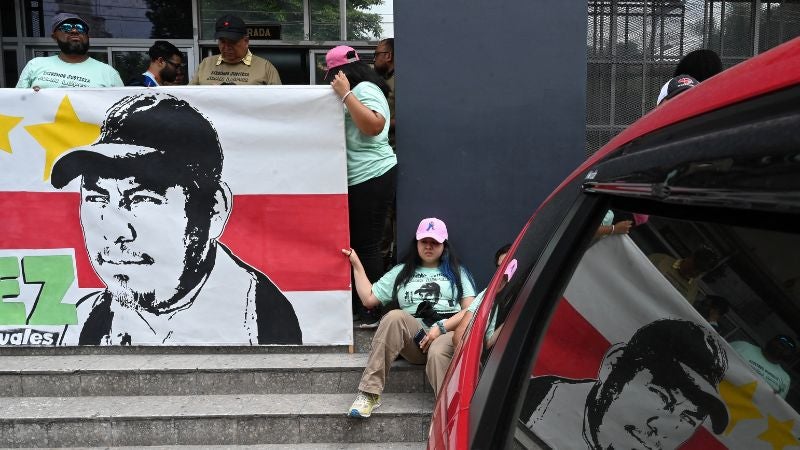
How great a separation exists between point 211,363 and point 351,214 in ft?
4.27

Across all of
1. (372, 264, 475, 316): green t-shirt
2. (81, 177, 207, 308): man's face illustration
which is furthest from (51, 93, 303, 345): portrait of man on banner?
(372, 264, 475, 316): green t-shirt

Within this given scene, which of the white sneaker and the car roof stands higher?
the car roof

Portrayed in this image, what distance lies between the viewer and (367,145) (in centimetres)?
507

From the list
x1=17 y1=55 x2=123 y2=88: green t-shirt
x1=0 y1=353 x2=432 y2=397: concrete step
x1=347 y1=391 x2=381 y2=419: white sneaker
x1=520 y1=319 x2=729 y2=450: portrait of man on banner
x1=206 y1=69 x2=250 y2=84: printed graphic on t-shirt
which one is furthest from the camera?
x1=206 y1=69 x2=250 y2=84: printed graphic on t-shirt

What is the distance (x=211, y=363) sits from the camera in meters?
4.84

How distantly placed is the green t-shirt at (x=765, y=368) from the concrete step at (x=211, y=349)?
3.75m

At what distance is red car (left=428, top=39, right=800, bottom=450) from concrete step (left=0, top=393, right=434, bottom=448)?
2864mm

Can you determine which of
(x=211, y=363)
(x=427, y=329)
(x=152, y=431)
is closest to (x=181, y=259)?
(x=211, y=363)

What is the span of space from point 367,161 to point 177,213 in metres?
1.26

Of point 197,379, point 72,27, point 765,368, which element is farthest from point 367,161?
point 765,368

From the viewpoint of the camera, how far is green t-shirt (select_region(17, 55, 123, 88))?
542cm

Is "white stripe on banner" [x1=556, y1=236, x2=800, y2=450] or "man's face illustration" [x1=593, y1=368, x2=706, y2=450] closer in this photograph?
"white stripe on banner" [x1=556, y1=236, x2=800, y2=450]

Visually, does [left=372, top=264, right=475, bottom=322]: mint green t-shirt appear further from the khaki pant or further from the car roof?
the car roof

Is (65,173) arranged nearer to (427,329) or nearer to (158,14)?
(427,329)
